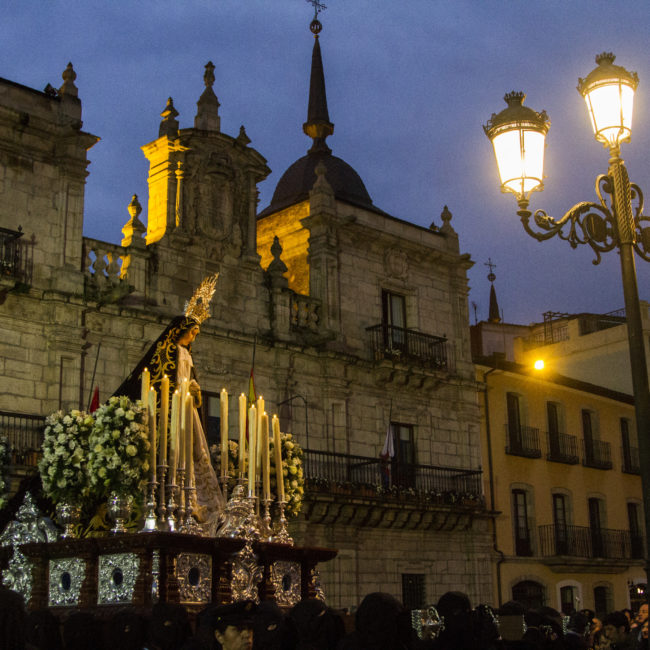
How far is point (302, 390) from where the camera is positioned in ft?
77.1

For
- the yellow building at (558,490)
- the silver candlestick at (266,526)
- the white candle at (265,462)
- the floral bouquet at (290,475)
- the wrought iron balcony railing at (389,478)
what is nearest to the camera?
the silver candlestick at (266,526)

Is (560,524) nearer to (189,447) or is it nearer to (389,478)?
(389,478)

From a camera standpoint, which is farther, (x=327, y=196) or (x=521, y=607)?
(x=327, y=196)

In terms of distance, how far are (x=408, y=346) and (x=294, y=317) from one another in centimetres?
340

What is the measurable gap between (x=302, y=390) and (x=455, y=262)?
7.06 metres

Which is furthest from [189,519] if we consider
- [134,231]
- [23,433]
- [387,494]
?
[387,494]

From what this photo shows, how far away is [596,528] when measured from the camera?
3041 cm

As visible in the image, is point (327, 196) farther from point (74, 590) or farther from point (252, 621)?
point (252, 621)

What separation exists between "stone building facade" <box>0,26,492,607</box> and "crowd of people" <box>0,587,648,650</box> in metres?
12.4

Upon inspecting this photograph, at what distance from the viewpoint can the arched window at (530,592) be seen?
26938 mm

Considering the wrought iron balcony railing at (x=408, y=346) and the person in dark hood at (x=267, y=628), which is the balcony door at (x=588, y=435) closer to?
the wrought iron balcony railing at (x=408, y=346)

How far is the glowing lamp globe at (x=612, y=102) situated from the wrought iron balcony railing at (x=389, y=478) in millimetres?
14673

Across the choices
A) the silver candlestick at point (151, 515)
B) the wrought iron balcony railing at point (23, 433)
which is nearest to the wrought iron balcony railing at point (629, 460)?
the wrought iron balcony railing at point (23, 433)

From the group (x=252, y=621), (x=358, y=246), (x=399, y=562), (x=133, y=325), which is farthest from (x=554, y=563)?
(x=252, y=621)
